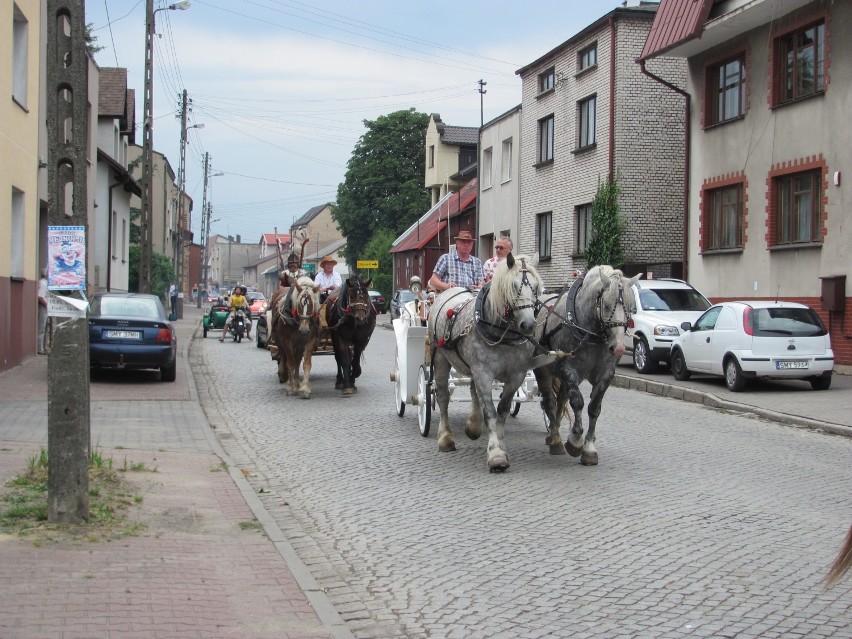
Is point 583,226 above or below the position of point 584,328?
above

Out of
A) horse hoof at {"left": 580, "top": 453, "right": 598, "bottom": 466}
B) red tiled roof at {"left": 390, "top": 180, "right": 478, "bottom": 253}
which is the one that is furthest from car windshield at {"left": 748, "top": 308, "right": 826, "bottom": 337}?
red tiled roof at {"left": 390, "top": 180, "right": 478, "bottom": 253}

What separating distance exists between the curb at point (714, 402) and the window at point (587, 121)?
13248mm

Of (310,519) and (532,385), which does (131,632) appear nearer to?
(310,519)

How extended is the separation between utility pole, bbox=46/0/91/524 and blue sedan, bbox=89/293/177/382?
9.51 meters

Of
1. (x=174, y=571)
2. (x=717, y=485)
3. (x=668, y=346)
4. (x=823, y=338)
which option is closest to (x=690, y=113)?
(x=668, y=346)

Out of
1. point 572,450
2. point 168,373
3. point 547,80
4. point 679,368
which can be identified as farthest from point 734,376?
point 547,80

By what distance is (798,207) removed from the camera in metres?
20.5

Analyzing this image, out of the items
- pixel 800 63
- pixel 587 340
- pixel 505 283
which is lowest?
pixel 587 340

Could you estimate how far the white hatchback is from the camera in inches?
629

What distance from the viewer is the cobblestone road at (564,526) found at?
5.12m

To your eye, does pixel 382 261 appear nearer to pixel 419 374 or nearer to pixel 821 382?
pixel 821 382

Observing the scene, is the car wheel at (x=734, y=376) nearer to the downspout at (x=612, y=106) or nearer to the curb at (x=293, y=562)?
the curb at (x=293, y=562)

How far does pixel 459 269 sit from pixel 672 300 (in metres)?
11.0

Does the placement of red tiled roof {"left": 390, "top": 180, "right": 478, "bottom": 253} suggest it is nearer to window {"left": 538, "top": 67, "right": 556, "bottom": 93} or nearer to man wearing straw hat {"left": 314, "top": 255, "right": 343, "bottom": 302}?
window {"left": 538, "top": 67, "right": 556, "bottom": 93}
